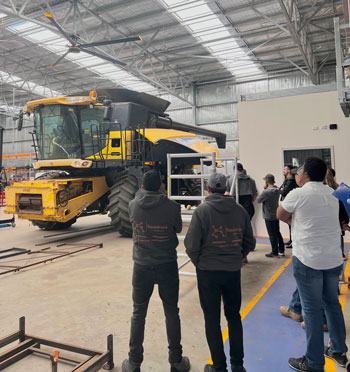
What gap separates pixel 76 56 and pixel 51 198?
10.9 meters

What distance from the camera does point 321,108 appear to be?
6.58 meters

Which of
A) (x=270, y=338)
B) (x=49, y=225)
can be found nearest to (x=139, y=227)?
(x=270, y=338)

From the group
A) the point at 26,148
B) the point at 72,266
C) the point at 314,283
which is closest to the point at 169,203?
the point at 314,283

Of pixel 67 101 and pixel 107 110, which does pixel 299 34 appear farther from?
pixel 67 101

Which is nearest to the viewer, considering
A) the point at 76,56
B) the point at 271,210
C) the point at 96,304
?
the point at 96,304

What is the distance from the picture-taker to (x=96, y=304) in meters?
3.61

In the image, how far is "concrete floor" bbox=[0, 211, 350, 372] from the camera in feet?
8.79

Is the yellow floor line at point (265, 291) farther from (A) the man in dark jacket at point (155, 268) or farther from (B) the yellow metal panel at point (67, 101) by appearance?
(B) the yellow metal panel at point (67, 101)

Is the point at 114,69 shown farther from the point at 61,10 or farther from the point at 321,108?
the point at 321,108

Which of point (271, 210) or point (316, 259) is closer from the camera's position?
point (316, 259)

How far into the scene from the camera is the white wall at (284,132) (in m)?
6.41

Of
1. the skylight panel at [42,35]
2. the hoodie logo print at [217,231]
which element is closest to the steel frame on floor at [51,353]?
the hoodie logo print at [217,231]

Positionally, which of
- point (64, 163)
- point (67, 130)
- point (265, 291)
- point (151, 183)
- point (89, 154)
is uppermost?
point (67, 130)

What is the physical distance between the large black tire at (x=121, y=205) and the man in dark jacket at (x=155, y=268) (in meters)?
4.65
